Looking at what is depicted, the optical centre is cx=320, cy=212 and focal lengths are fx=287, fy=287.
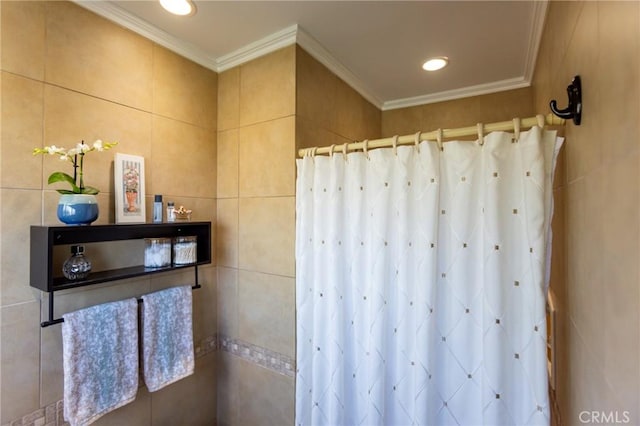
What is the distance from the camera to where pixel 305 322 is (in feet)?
4.61

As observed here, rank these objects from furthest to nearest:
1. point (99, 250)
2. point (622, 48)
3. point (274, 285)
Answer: point (274, 285) < point (99, 250) < point (622, 48)

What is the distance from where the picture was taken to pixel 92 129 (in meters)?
1.25

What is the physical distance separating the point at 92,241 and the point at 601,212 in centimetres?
169

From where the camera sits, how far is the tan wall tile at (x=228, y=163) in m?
1.69

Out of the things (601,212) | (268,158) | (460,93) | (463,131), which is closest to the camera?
(601,212)

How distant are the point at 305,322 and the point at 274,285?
0.26 meters

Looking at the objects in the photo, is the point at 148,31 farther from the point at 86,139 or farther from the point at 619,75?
the point at 619,75

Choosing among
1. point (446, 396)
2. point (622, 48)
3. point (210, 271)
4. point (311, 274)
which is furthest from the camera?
point (210, 271)

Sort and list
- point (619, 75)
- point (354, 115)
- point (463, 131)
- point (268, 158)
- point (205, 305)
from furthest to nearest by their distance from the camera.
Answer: point (354, 115) < point (205, 305) < point (268, 158) < point (463, 131) < point (619, 75)

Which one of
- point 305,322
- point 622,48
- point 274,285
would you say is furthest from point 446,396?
point 622,48

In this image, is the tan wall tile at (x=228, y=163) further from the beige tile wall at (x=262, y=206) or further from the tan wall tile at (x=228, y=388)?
the tan wall tile at (x=228, y=388)

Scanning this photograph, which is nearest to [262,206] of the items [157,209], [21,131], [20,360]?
[157,209]

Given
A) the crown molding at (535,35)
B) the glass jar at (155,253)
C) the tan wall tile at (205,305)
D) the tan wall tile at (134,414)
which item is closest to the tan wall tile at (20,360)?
the tan wall tile at (134,414)

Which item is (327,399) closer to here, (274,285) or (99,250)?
(274,285)
